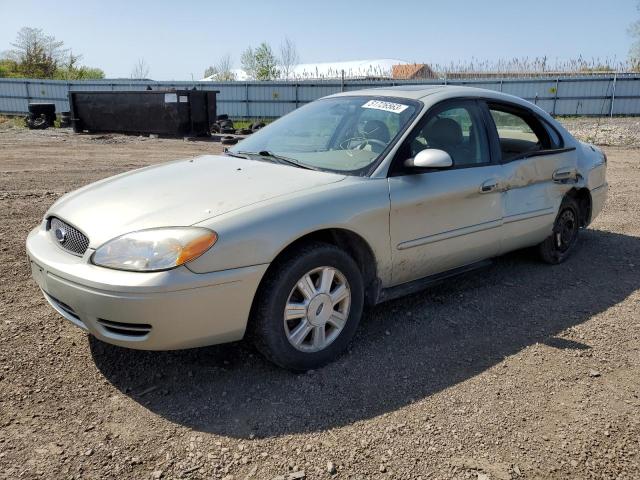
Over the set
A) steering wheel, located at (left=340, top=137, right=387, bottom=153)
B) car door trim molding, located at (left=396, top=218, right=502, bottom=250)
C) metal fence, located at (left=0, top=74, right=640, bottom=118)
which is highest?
metal fence, located at (left=0, top=74, right=640, bottom=118)

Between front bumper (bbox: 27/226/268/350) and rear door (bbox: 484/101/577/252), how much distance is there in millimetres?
2354

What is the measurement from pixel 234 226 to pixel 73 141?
16.2m

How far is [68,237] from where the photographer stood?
9.99ft

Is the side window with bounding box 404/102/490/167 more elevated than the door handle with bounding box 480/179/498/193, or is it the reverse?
the side window with bounding box 404/102/490/167

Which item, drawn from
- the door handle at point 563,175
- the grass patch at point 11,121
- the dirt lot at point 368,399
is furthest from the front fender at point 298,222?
the grass patch at point 11,121

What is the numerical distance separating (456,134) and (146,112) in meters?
16.1

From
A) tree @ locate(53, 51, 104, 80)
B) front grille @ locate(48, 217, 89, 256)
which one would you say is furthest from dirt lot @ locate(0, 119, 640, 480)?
tree @ locate(53, 51, 104, 80)

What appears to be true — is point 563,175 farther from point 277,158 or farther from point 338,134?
point 277,158

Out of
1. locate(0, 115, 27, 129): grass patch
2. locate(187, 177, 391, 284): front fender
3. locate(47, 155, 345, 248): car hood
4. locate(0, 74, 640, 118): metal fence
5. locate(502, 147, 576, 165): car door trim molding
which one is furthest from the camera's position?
locate(0, 74, 640, 118): metal fence

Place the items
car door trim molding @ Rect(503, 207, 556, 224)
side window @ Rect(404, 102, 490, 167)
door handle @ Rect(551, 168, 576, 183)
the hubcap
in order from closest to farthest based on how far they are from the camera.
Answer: the hubcap
side window @ Rect(404, 102, 490, 167)
car door trim molding @ Rect(503, 207, 556, 224)
door handle @ Rect(551, 168, 576, 183)

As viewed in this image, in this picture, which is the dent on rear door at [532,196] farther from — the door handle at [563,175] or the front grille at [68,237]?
the front grille at [68,237]

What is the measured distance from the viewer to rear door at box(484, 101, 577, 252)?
4297 millimetres

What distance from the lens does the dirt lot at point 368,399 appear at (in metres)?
2.41

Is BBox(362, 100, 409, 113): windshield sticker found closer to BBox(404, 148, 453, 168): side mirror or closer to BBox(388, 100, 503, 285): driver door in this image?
BBox(388, 100, 503, 285): driver door
